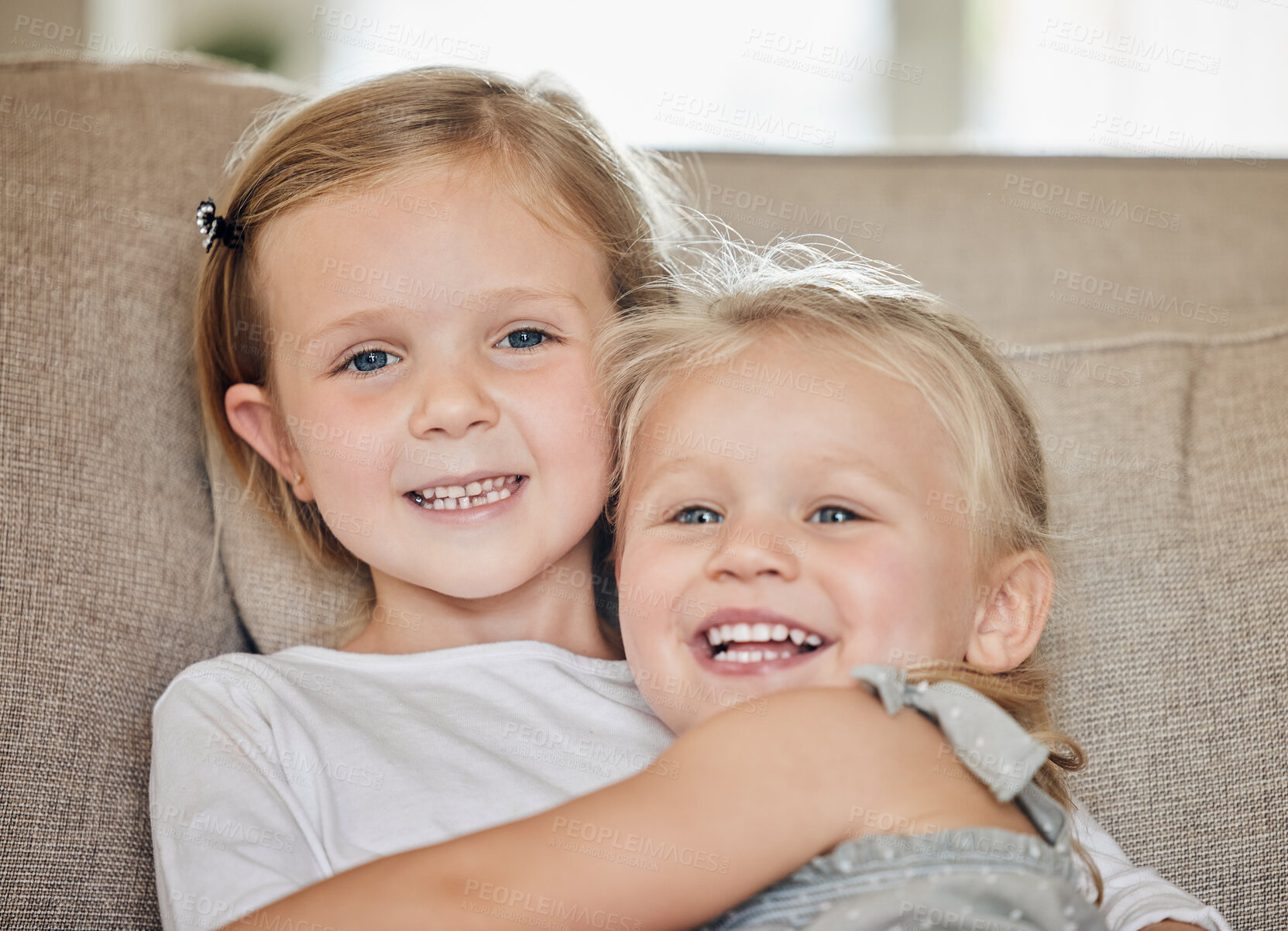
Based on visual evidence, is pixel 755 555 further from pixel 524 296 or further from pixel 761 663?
pixel 524 296

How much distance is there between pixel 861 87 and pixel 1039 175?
2.69 meters

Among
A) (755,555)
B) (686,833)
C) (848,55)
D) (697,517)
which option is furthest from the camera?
(848,55)

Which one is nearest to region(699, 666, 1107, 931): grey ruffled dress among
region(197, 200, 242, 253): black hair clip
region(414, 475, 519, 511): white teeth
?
region(414, 475, 519, 511): white teeth

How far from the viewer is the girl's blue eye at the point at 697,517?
0.90 metres

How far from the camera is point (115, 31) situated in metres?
3.58

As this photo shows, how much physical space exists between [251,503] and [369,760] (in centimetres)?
39

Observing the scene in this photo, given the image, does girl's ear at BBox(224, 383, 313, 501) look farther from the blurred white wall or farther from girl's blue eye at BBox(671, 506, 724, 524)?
the blurred white wall

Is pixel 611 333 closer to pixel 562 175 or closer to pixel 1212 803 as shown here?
pixel 562 175

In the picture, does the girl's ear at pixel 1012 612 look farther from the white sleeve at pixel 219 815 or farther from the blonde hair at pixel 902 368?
the white sleeve at pixel 219 815

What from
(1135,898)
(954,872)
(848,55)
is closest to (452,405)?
(954,872)

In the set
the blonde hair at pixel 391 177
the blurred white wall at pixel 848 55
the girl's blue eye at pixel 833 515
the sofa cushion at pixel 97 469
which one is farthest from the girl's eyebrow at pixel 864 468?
the blurred white wall at pixel 848 55

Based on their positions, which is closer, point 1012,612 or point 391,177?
point 1012,612

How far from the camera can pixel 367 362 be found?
1061mm

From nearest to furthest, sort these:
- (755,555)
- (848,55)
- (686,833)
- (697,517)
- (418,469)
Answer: (686,833)
(755,555)
(697,517)
(418,469)
(848,55)
